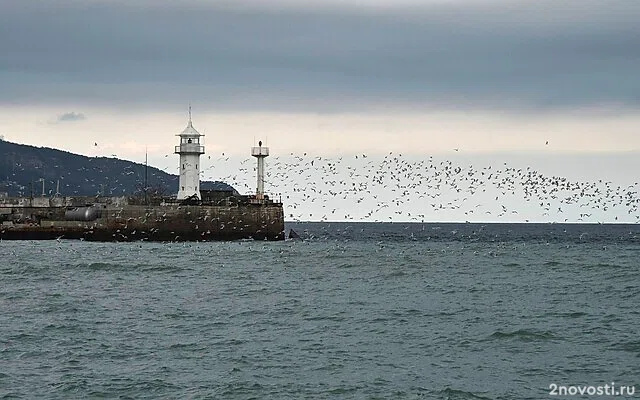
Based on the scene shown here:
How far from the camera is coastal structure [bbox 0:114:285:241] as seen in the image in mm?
82125

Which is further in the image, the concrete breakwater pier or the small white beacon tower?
the small white beacon tower

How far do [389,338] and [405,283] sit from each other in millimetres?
17777

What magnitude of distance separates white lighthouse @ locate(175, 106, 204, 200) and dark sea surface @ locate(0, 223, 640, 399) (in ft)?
102

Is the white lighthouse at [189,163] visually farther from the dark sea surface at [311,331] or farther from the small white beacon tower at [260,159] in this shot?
the dark sea surface at [311,331]

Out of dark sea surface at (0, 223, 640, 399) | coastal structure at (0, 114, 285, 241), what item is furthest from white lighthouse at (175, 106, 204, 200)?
dark sea surface at (0, 223, 640, 399)

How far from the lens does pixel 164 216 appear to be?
81812 millimetres

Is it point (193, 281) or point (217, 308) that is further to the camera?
point (193, 281)

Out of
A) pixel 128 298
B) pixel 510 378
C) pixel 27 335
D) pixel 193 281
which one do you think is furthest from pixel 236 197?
pixel 510 378

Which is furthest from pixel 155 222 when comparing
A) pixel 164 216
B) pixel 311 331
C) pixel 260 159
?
pixel 311 331

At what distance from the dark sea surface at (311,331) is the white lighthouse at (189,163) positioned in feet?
102

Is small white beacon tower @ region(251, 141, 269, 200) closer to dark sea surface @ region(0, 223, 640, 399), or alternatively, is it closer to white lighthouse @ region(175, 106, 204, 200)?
white lighthouse @ region(175, 106, 204, 200)

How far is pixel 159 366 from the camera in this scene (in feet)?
80.6

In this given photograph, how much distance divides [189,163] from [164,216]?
6.66 meters

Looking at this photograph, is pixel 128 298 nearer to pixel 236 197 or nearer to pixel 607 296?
pixel 607 296
